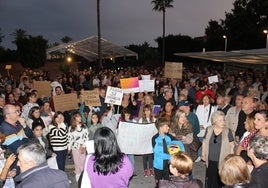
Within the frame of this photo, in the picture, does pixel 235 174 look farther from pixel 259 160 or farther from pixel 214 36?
pixel 214 36

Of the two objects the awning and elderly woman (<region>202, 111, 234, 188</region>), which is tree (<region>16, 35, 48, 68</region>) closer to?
the awning

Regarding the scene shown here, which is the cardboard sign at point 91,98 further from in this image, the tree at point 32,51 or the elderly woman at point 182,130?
the tree at point 32,51

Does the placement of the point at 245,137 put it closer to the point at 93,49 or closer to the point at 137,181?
the point at 137,181

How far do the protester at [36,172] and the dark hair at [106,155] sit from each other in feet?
1.56

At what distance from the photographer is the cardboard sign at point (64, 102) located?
29.9 feet

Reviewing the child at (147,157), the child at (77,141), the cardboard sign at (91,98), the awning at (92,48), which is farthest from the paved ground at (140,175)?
the awning at (92,48)

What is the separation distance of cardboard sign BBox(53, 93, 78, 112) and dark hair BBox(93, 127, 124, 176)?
5.44m

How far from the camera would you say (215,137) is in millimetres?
5809

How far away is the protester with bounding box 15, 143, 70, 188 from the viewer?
3.30 meters

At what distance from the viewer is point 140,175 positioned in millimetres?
7949

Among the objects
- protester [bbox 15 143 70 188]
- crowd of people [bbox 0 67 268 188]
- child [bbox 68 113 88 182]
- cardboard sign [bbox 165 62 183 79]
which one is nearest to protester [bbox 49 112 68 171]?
crowd of people [bbox 0 67 268 188]

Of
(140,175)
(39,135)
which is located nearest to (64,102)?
(39,135)

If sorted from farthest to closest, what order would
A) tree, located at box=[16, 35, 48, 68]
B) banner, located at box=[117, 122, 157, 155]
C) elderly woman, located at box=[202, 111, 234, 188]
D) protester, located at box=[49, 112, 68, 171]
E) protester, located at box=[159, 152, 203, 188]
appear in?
tree, located at box=[16, 35, 48, 68] → banner, located at box=[117, 122, 157, 155] → protester, located at box=[49, 112, 68, 171] → elderly woman, located at box=[202, 111, 234, 188] → protester, located at box=[159, 152, 203, 188]

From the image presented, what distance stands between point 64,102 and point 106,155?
18.6 ft
